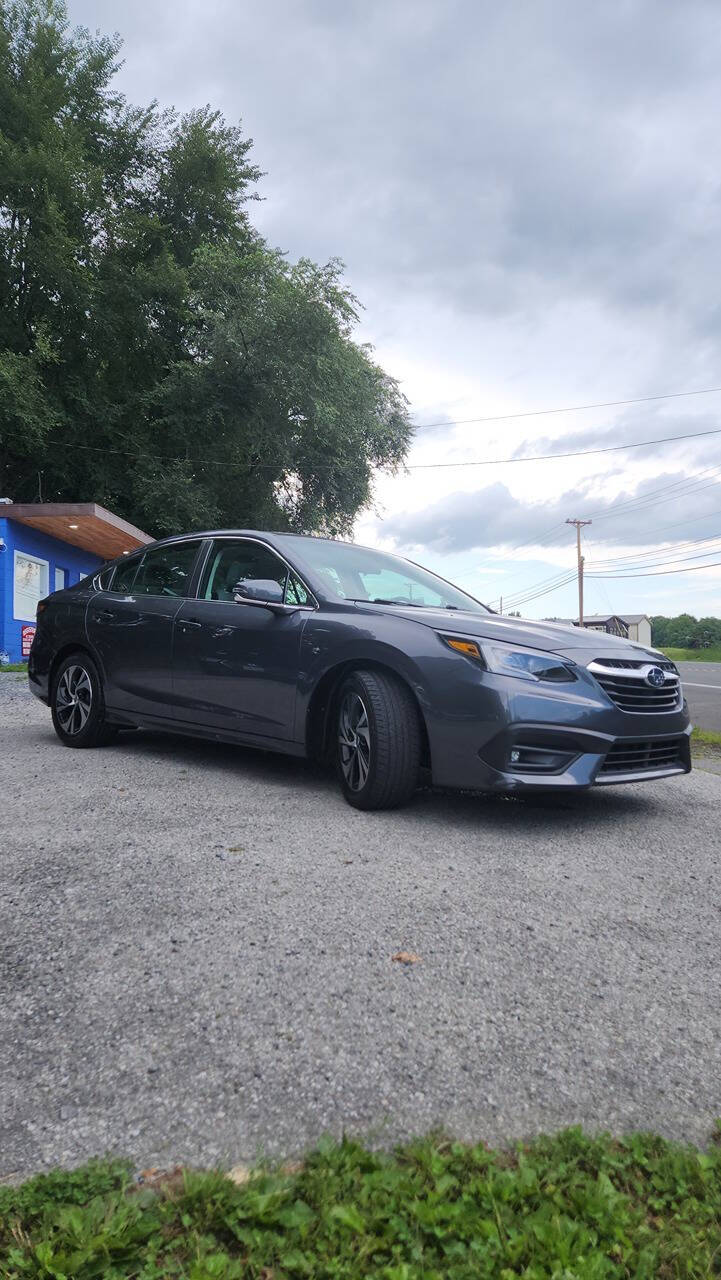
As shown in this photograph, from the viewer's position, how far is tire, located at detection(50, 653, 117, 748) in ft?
20.2

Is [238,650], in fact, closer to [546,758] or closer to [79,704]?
[79,704]

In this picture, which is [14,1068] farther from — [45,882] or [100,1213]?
[45,882]

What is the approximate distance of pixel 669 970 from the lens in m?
2.66

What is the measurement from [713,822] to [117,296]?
28323 mm

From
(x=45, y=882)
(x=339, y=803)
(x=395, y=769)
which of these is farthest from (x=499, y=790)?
(x=45, y=882)

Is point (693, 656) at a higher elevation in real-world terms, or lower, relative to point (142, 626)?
higher

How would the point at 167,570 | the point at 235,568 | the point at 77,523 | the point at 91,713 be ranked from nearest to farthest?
the point at 235,568, the point at 167,570, the point at 91,713, the point at 77,523

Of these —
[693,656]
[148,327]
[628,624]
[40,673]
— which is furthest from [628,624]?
[40,673]

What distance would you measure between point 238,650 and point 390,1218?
3.82m

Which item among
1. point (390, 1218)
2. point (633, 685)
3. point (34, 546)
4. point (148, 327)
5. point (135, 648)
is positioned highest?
point (148, 327)

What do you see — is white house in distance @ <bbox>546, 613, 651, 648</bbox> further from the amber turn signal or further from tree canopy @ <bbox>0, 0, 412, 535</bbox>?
→ the amber turn signal

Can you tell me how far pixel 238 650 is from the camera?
5.16m

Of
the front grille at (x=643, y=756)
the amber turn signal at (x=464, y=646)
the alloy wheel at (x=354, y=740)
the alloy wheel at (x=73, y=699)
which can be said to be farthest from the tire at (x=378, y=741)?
the alloy wheel at (x=73, y=699)

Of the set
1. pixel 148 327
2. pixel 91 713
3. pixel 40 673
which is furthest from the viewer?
pixel 148 327
